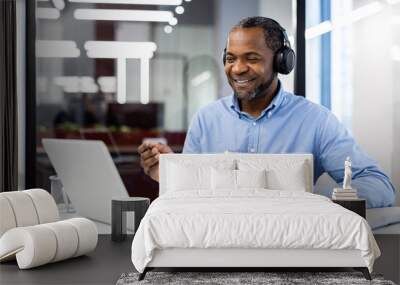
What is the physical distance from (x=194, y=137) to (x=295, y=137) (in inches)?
38.3

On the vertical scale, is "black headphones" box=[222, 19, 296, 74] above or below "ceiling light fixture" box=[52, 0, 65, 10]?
below

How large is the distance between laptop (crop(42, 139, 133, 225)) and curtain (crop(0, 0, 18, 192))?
463 mm

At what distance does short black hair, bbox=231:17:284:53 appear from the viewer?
6043mm

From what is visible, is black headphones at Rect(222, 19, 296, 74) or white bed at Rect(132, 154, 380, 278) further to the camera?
black headphones at Rect(222, 19, 296, 74)

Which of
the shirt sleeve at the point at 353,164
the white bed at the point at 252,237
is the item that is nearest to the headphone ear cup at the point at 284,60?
the shirt sleeve at the point at 353,164

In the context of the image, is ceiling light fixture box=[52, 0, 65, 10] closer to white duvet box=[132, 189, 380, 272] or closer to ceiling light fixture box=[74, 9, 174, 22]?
ceiling light fixture box=[74, 9, 174, 22]

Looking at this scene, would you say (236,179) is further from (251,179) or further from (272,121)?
(272,121)

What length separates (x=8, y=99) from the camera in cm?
630

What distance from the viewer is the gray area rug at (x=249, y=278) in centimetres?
410

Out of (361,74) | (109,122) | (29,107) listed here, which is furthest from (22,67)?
(361,74)

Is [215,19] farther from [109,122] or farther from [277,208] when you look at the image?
[277,208]

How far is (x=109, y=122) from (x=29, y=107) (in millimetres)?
821

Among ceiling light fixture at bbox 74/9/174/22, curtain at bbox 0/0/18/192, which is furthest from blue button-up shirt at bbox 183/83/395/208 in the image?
curtain at bbox 0/0/18/192

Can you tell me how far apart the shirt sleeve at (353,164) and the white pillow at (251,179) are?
1.00 meters
